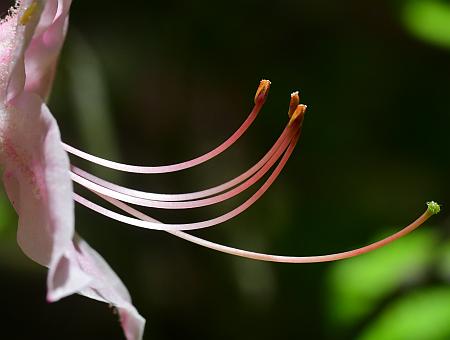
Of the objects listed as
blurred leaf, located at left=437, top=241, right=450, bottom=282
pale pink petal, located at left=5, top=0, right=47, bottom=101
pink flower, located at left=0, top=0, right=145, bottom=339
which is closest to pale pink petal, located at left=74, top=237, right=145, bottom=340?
pink flower, located at left=0, top=0, right=145, bottom=339

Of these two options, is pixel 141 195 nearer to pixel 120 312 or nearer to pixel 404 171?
pixel 120 312

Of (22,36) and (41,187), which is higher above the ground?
(22,36)

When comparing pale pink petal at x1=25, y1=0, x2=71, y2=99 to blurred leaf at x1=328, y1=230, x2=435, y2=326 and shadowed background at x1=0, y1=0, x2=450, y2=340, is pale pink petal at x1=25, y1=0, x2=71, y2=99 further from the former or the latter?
shadowed background at x1=0, y1=0, x2=450, y2=340

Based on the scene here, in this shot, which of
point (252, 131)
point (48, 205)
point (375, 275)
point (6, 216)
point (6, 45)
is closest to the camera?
point (48, 205)

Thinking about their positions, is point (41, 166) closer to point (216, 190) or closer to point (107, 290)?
point (107, 290)

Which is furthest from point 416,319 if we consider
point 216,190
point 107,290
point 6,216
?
point 6,216

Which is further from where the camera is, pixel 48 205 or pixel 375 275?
pixel 375 275

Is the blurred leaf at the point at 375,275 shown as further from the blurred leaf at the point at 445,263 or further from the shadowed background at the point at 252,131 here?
the shadowed background at the point at 252,131
